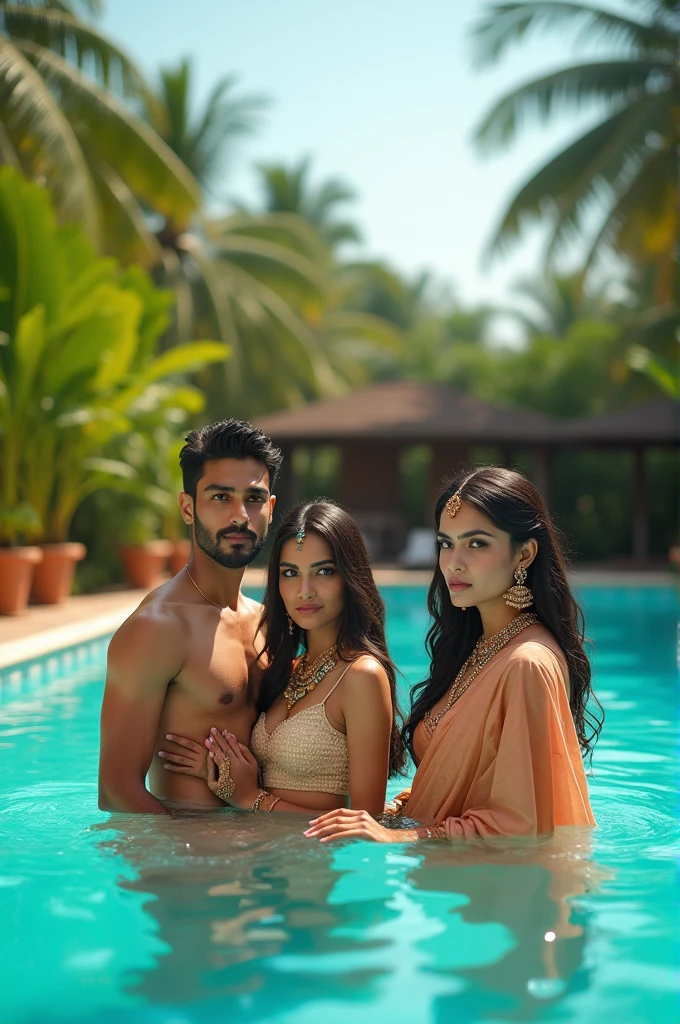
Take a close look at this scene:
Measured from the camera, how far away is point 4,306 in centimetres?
1243

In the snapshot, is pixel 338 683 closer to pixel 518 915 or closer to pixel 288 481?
pixel 518 915

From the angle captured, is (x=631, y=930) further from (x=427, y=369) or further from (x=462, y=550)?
(x=427, y=369)

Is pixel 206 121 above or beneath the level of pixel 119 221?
above

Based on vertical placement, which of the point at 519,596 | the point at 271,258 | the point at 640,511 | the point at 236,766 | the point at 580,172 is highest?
the point at 271,258

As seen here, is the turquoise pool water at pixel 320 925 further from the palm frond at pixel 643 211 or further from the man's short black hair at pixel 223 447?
the palm frond at pixel 643 211

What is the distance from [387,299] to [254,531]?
41136 millimetres

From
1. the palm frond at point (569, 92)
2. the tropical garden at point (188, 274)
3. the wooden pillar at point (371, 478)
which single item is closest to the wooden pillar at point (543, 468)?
the tropical garden at point (188, 274)

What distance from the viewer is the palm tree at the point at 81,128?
14.1m

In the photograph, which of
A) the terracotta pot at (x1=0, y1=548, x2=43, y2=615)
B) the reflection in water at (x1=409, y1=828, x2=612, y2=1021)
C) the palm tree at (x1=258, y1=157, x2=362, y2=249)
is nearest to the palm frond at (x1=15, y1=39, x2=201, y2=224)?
the terracotta pot at (x1=0, y1=548, x2=43, y2=615)

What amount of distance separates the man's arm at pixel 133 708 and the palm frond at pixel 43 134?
11557mm

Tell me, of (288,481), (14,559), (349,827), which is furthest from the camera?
(288,481)

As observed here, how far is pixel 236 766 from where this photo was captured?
3.99 m

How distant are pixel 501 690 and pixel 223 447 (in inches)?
52.5

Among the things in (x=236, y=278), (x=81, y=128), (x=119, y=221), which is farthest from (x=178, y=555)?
(x=236, y=278)
